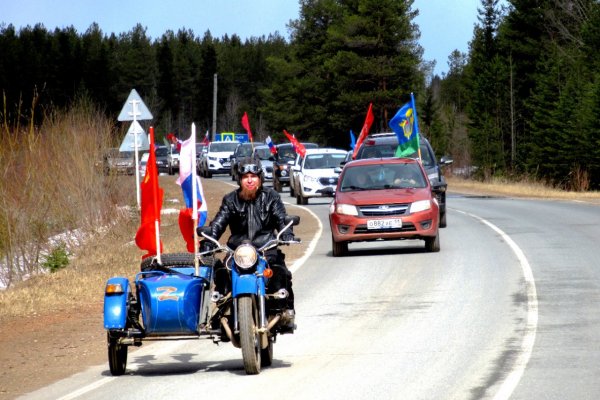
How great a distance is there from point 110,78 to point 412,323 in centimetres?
14269

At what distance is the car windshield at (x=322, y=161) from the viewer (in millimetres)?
41781

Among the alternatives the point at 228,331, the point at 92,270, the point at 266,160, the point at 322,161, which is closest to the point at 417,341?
the point at 228,331

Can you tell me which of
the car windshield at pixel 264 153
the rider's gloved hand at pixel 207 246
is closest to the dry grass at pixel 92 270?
the rider's gloved hand at pixel 207 246

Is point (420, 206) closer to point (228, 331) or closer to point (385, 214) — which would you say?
point (385, 214)

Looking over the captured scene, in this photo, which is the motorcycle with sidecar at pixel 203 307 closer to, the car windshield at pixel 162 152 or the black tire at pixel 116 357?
the black tire at pixel 116 357

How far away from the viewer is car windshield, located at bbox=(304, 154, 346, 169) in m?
41.8

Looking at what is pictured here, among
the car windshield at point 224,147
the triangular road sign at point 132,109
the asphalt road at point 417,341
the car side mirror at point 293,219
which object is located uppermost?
the triangular road sign at point 132,109

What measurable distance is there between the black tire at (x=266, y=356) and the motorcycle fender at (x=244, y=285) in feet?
2.32

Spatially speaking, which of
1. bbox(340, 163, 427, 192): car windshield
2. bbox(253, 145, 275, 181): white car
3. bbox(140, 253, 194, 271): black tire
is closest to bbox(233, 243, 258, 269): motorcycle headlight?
bbox(140, 253, 194, 271): black tire

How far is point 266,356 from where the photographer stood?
431 inches

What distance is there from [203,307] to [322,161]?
103 ft

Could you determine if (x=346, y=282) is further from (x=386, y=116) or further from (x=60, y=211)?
(x=386, y=116)

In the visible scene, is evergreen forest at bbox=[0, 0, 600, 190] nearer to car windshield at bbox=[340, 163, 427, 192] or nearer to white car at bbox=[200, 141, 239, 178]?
white car at bbox=[200, 141, 239, 178]

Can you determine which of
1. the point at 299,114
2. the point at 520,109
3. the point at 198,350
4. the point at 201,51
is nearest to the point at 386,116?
the point at 520,109
